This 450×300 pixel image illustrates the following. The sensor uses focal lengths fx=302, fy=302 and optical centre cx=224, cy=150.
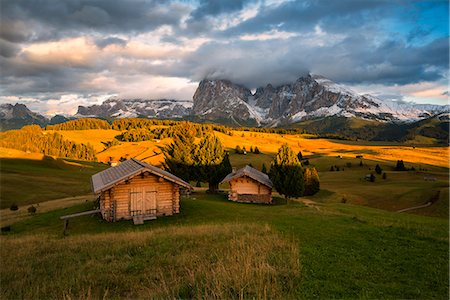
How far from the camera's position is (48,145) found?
154 m

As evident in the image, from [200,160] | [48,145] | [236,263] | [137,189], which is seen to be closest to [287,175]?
A: [200,160]

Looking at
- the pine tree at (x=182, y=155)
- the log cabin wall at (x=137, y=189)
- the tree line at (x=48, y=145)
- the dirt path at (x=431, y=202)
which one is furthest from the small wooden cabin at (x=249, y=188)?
the tree line at (x=48, y=145)

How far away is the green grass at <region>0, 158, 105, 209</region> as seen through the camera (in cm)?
5378

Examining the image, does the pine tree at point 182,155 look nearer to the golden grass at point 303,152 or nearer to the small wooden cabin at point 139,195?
the small wooden cabin at point 139,195

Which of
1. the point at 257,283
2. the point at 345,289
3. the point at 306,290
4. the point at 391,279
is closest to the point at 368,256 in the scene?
the point at 391,279

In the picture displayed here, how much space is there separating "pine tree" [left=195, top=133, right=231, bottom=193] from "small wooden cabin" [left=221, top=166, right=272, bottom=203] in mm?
2436

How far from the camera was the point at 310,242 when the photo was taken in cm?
1577

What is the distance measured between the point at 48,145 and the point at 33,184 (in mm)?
106333

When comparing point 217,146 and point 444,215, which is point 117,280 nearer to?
point 217,146

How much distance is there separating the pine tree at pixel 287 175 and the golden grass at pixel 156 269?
1140 inches

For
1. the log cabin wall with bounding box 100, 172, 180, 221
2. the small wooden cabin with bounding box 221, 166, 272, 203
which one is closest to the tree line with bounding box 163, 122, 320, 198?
the small wooden cabin with bounding box 221, 166, 272, 203

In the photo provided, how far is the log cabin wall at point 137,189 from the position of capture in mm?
29938

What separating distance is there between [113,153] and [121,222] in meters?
128

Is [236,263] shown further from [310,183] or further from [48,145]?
[48,145]
